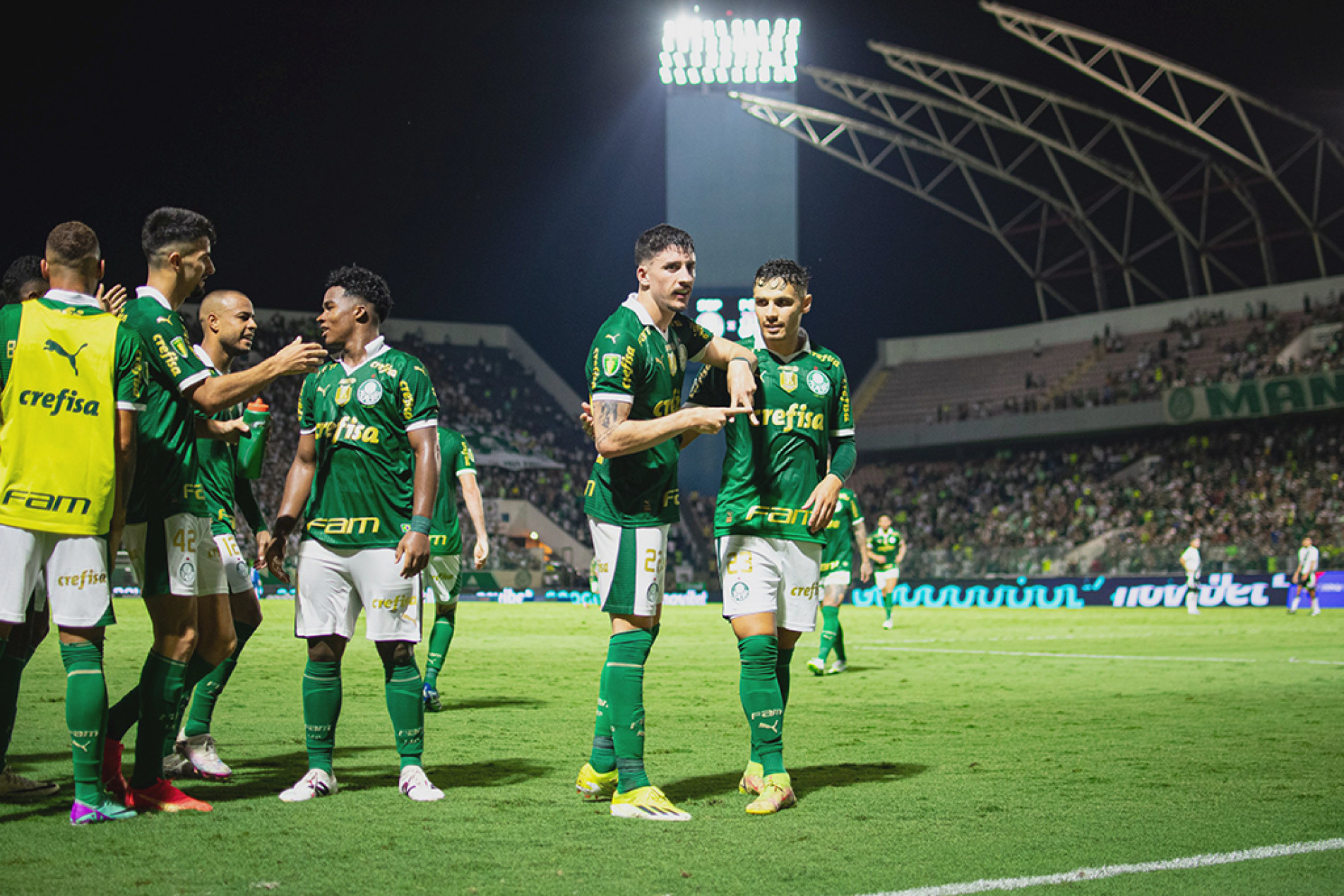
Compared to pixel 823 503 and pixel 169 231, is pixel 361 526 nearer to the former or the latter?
pixel 169 231

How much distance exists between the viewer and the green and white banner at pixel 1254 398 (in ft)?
137

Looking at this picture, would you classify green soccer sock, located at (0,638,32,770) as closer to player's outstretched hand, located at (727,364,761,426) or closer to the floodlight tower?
player's outstretched hand, located at (727,364,761,426)

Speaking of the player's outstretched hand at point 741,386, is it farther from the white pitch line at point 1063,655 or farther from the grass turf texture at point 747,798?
the white pitch line at point 1063,655

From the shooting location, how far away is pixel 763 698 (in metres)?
6.12

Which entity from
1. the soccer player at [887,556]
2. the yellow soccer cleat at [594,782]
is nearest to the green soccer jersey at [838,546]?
the yellow soccer cleat at [594,782]

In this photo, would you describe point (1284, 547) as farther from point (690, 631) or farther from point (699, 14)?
point (699, 14)

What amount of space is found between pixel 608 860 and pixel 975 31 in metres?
44.9

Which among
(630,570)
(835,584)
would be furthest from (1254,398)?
(630,570)

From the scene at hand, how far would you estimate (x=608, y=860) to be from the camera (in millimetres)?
4820

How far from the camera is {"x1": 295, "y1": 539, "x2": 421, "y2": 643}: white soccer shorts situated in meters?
6.05

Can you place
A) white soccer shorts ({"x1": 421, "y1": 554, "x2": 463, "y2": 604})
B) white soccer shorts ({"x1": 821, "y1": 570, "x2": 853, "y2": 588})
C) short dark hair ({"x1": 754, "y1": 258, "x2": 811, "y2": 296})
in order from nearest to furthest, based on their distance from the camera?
short dark hair ({"x1": 754, "y1": 258, "x2": 811, "y2": 296}) → white soccer shorts ({"x1": 421, "y1": 554, "x2": 463, "y2": 604}) → white soccer shorts ({"x1": 821, "y1": 570, "x2": 853, "y2": 588})

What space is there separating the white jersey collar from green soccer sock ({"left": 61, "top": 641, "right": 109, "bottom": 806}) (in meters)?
1.49

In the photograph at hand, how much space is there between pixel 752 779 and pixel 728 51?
44.9 metres

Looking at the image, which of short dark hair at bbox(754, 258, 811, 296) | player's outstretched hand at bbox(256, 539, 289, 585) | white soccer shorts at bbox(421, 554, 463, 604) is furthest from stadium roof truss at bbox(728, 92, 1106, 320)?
player's outstretched hand at bbox(256, 539, 289, 585)
